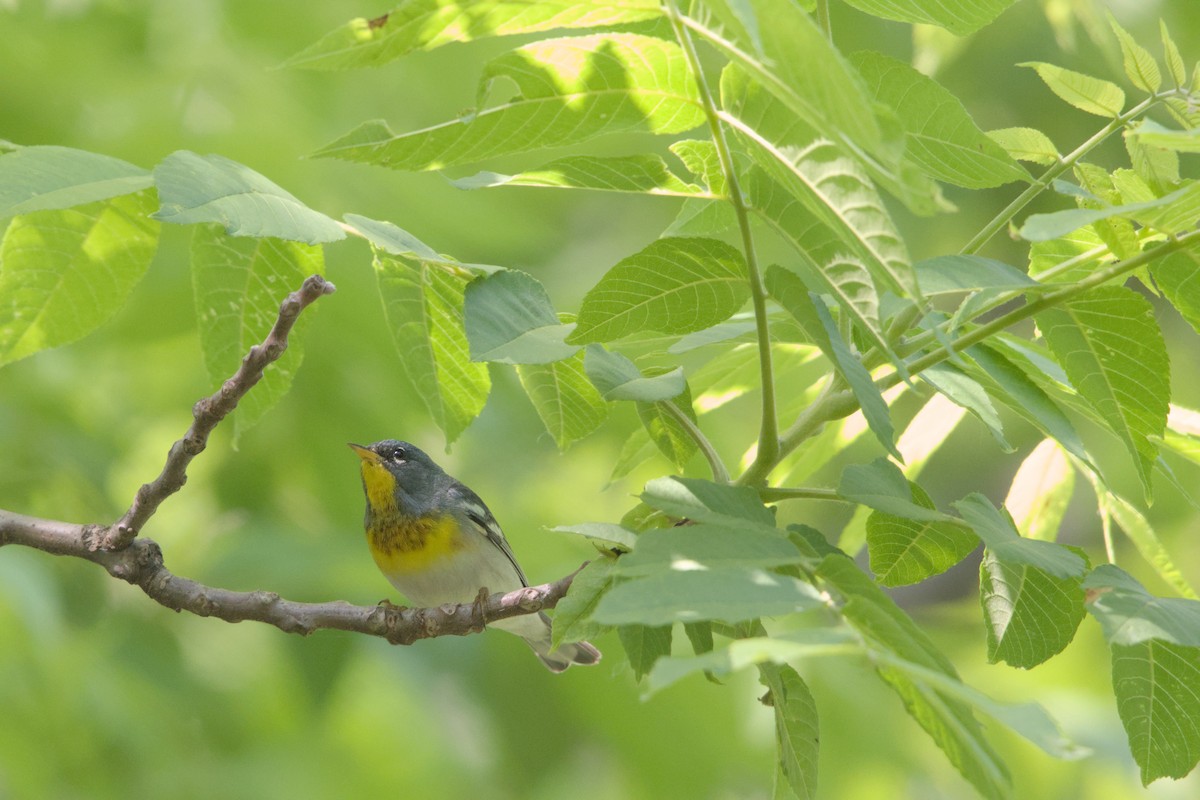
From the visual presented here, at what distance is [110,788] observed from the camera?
518 cm

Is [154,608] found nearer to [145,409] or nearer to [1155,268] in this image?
[145,409]

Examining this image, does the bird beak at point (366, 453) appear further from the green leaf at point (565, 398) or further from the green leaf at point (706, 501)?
the green leaf at point (706, 501)

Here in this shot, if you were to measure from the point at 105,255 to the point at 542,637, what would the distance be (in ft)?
8.44

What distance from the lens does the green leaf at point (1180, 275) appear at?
6.72 ft

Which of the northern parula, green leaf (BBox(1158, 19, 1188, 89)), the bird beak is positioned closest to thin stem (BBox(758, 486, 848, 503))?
green leaf (BBox(1158, 19, 1188, 89))

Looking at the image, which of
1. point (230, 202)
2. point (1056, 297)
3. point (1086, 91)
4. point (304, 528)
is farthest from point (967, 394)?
point (304, 528)

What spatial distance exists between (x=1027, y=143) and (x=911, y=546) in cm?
78

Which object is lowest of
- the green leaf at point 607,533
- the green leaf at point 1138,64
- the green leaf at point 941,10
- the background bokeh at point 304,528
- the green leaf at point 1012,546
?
the background bokeh at point 304,528

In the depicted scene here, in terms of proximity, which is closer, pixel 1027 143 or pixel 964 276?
pixel 964 276

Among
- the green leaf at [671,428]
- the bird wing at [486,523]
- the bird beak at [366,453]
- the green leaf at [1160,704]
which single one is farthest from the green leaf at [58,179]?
the bird wing at [486,523]

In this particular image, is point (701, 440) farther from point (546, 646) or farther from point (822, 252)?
point (546, 646)

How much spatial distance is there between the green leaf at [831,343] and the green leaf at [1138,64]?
0.79m

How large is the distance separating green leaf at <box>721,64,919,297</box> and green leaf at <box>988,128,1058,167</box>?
2.21 feet

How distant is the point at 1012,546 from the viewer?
73.8 inches
